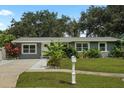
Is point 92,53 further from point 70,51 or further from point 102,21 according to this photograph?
point 102,21

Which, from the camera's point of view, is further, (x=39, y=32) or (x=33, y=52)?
(x=39, y=32)

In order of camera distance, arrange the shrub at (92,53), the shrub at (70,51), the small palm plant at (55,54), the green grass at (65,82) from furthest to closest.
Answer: the shrub at (92,53) < the shrub at (70,51) < the small palm plant at (55,54) < the green grass at (65,82)

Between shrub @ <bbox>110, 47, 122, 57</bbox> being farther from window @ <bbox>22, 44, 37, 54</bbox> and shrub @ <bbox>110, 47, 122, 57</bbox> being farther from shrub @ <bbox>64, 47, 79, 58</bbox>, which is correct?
window @ <bbox>22, 44, 37, 54</bbox>

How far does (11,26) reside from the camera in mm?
66438

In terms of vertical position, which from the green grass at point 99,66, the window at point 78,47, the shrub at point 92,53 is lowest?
the green grass at point 99,66

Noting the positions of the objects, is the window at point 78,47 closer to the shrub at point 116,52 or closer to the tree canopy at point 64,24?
the shrub at point 116,52

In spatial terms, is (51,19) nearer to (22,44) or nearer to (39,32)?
(39,32)

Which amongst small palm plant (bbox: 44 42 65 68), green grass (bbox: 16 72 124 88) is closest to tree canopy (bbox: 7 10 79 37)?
small palm plant (bbox: 44 42 65 68)

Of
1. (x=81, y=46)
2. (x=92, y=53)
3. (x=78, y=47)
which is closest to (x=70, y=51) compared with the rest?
(x=92, y=53)

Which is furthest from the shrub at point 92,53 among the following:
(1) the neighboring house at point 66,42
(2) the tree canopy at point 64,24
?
(2) the tree canopy at point 64,24

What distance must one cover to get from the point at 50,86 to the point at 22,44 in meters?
30.1

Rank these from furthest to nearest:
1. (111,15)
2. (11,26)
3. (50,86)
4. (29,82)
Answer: (11,26) < (111,15) < (29,82) < (50,86)

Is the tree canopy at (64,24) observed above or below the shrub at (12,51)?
above

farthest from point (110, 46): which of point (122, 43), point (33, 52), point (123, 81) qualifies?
point (123, 81)
